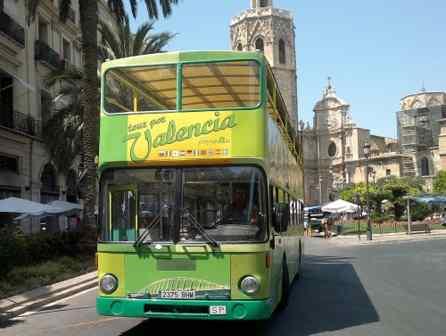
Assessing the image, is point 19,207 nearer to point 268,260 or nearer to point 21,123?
point 21,123

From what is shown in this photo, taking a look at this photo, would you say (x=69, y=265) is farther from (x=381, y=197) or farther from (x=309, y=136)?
(x=309, y=136)

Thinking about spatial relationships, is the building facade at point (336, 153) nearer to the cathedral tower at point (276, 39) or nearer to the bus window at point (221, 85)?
the cathedral tower at point (276, 39)

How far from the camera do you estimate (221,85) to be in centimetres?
789

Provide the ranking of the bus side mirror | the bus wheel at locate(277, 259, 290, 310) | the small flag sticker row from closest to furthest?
the small flag sticker row
the bus side mirror
the bus wheel at locate(277, 259, 290, 310)

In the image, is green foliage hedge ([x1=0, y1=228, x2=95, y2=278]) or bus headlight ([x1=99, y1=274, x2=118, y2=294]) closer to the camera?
bus headlight ([x1=99, y1=274, x2=118, y2=294])

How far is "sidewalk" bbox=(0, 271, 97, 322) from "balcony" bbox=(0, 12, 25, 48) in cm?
1443

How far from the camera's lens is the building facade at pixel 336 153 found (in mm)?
92938

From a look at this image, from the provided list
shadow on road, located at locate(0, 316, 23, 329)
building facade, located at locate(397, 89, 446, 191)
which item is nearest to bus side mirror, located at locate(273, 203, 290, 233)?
shadow on road, located at locate(0, 316, 23, 329)

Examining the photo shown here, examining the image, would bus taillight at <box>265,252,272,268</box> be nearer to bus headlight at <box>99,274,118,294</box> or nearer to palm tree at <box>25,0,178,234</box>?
bus headlight at <box>99,274,118,294</box>

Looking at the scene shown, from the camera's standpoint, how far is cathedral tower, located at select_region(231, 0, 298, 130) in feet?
298

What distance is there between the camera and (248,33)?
302 ft

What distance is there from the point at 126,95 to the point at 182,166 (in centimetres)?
164

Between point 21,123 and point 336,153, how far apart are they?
76.6 m

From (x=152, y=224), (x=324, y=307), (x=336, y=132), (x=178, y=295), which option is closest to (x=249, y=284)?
(x=178, y=295)
